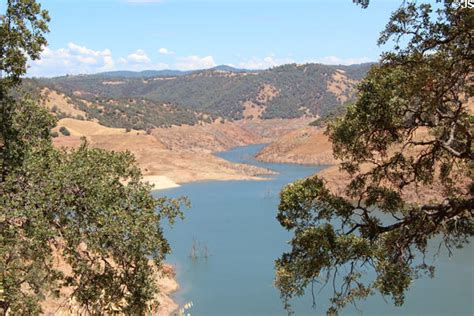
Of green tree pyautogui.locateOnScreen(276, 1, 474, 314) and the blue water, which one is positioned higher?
green tree pyautogui.locateOnScreen(276, 1, 474, 314)

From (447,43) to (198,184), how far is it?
2644 inches

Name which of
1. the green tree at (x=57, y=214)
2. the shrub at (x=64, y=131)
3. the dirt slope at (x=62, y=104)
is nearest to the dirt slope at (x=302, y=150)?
the shrub at (x=64, y=131)

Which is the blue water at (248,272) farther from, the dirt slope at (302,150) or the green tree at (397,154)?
the dirt slope at (302,150)

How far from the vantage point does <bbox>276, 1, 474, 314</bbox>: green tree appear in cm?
1188

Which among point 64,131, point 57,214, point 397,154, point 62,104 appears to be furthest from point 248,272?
point 62,104

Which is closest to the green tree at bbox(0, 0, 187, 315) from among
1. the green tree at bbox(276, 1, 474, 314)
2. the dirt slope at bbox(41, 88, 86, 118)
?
the green tree at bbox(276, 1, 474, 314)

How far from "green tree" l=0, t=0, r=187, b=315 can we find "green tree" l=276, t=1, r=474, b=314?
343 centimetres

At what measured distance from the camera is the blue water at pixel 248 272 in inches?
1108

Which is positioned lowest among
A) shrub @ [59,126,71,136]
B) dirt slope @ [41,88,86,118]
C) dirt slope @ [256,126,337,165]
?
dirt slope @ [256,126,337,165]

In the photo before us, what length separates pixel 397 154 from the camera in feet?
49.4

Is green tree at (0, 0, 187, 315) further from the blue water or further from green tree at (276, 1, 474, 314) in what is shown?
the blue water

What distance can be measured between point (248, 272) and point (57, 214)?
24090mm

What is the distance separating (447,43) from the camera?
471 inches

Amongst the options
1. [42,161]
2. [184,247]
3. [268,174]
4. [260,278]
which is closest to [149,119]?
[268,174]
